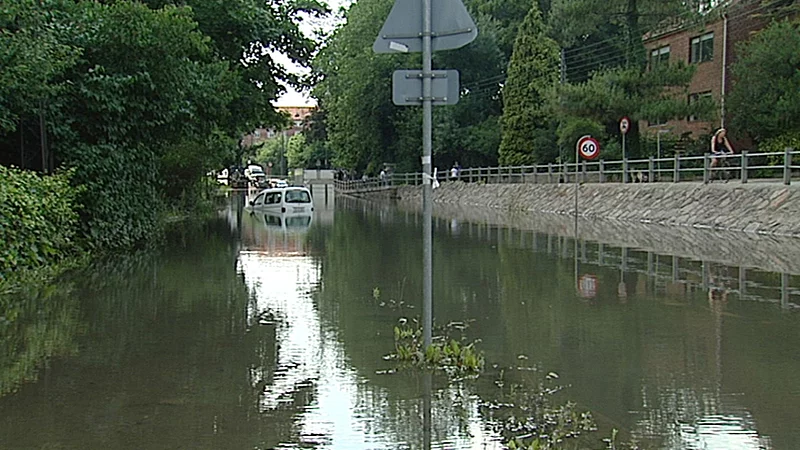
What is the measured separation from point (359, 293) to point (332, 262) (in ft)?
15.3

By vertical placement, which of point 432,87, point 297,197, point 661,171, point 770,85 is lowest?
point 297,197

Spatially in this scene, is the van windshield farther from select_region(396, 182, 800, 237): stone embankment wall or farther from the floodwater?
the floodwater

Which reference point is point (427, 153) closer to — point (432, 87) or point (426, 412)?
point (432, 87)

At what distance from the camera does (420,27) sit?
7.42 meters

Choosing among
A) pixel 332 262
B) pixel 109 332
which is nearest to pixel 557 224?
pixel 332 262

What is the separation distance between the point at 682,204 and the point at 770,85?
11246mm

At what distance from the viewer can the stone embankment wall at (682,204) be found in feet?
74.1

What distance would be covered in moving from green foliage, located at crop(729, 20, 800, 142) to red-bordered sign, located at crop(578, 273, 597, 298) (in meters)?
22.8

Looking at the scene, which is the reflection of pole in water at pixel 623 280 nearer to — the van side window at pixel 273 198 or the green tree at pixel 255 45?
the green tree at pixel 255 45

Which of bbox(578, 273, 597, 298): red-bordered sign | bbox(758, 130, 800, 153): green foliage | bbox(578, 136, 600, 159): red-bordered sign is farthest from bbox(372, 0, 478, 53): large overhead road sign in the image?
bbox(578, 136, 600, 159): red-bordered sign

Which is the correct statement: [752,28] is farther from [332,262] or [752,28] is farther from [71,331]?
[71,331]

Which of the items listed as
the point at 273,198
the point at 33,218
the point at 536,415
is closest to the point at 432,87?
the point at 536,415

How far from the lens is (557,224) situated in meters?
29.2

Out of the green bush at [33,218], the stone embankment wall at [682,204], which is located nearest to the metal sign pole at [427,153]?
the green bush at [33,218]
